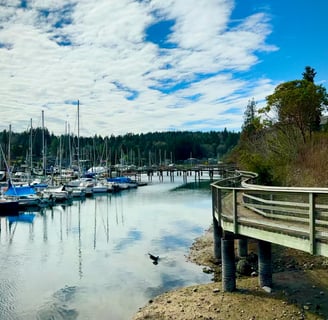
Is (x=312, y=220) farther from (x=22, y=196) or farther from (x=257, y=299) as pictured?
(x=22, y=196)

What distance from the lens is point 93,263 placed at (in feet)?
65.9

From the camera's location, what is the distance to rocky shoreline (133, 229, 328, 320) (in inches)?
424

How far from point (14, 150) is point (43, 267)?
11192 centimetres

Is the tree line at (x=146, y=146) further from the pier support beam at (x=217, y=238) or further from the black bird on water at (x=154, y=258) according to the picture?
the pier support beam at (x=217, y=238)

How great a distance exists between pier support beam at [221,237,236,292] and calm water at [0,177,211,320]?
3083mm

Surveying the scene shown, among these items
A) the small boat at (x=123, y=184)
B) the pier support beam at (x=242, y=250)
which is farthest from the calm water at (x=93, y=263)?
the small boat at (x=123, y=184)

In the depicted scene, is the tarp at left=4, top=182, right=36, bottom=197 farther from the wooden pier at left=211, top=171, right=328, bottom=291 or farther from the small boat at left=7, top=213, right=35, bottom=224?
the wooden pier at left=211, top=171, right=328, bottom=291

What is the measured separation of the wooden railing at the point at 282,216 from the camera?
8.13m

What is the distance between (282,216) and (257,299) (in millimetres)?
3707

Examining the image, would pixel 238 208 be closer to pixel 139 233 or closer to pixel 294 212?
pixel 294 212

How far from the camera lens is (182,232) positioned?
2780 centimetres

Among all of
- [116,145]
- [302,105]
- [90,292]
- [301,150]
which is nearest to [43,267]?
[90,292]

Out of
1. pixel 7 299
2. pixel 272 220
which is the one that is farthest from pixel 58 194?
pixel 272 220

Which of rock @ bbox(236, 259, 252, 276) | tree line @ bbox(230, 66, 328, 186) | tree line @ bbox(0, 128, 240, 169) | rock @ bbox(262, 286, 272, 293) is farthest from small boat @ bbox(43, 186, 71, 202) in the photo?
tree line @ bbox(0, 128, 240, 169)
